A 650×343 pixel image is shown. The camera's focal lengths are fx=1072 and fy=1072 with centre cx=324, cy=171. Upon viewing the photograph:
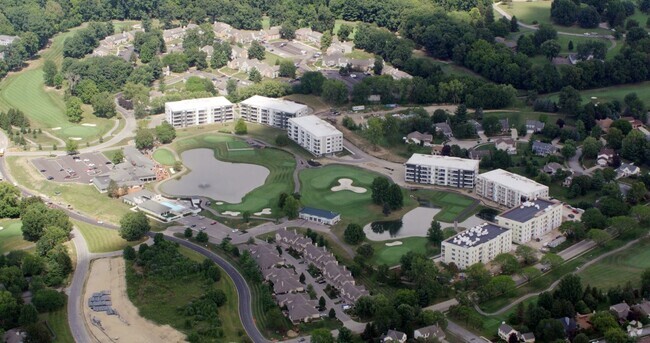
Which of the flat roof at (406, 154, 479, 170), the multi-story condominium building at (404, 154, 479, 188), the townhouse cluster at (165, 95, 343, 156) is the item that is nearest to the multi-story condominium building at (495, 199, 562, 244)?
the multi-story condominium building at (404, 154, 479, 188)

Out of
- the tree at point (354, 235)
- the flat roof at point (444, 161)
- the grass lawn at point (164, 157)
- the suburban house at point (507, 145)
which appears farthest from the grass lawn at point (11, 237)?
the suburban house at point (507, 145)

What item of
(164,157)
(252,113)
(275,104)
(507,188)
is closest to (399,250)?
(507,188)

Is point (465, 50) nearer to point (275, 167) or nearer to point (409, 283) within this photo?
point (275, 167)

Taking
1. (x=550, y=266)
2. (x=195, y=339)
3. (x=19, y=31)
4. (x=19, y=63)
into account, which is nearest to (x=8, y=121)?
(x=19, y=63)

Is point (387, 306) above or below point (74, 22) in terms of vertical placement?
above

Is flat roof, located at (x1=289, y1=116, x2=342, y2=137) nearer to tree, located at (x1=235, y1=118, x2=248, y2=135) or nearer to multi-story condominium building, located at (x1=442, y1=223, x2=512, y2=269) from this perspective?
tree, located at (x1=235, y1=118, x2=248, y2=135)

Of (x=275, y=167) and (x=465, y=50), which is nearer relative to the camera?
(x=275, y=167)

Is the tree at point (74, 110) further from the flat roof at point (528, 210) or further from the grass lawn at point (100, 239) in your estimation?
the flat roof at point (528, 210)
